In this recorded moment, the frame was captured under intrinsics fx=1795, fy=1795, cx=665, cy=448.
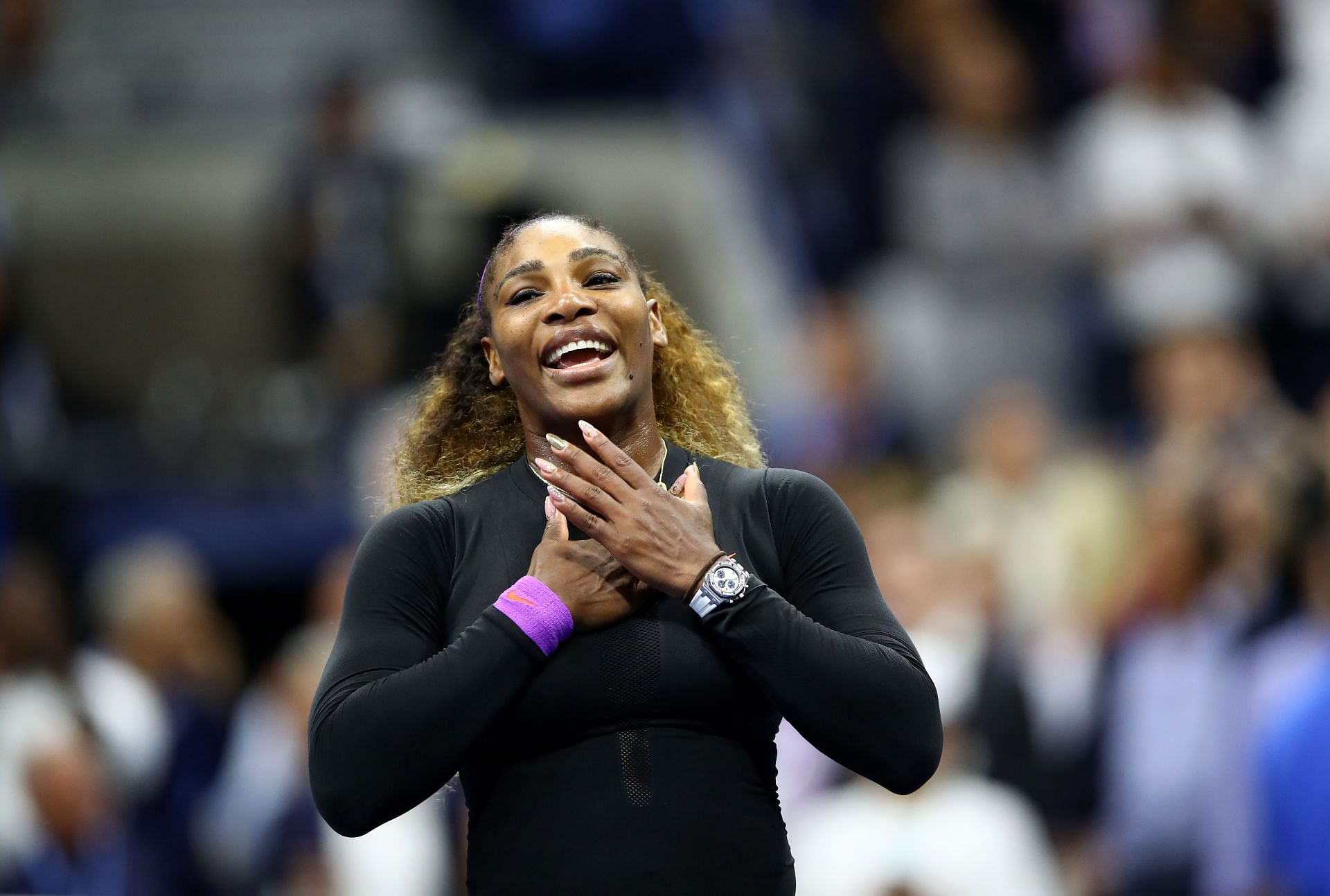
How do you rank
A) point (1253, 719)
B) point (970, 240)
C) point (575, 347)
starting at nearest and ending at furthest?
point (575, 347), point (1253, 719), point (970, 240)

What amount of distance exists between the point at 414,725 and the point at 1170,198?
5973 mm

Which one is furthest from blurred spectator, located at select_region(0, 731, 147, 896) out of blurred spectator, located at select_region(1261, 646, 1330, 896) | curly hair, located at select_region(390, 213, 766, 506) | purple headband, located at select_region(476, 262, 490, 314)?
purple headband, located at select_region(476, 262, 490, 314)

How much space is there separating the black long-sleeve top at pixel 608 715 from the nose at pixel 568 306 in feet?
0.99

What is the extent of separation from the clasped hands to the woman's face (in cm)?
11

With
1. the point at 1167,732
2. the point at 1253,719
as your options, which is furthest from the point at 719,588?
the point at 1167,732

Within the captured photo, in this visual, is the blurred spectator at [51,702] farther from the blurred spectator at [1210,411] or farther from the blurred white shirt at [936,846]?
the blurred spectator at [1210,411]

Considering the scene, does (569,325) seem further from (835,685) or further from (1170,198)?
(1170,198)

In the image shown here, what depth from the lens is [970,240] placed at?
7793mm

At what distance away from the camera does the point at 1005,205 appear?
25.4ft

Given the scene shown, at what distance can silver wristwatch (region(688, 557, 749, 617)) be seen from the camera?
6.93ft

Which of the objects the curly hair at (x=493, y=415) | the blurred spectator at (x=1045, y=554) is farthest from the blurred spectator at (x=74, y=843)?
the curly hair at (x=493, y=415)

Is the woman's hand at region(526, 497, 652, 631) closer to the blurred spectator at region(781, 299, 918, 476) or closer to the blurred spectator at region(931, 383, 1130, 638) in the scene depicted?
the blurred spectator at region(931, 383, 1130, 638)

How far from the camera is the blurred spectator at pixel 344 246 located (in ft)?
25.5

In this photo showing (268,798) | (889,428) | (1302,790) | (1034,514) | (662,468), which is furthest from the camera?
(889,428)
